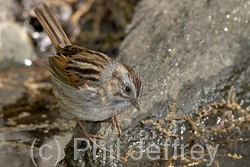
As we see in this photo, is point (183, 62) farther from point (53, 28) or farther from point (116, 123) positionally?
point (53, 28)

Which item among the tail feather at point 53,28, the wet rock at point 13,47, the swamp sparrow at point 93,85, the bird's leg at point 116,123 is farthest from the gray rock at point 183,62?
the wet rock at point 13,47

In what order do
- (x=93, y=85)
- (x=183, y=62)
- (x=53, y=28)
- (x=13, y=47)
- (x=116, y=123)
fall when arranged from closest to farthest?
1. (x=93, y=85)
2. (x=116, y=123)
3. (x=53, y=28)
4. (x=183, y=62)
5. (x=13, y=47)

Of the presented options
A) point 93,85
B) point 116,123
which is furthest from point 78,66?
point 116,123

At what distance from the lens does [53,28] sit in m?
5.71

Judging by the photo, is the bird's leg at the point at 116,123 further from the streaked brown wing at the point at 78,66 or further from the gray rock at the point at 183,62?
the streaked brown wing at the point at 78,66

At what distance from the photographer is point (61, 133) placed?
5.84 meters

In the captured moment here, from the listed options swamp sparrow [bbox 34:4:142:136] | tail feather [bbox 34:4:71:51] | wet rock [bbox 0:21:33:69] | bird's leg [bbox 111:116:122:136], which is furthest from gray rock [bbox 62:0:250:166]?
wet rock [bbox 0:21:33:69]

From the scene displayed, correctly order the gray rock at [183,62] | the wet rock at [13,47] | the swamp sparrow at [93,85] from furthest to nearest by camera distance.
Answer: the wet rock at [13,47]
the gray rock at [183,62]
the swamp sparrow at [93,85]

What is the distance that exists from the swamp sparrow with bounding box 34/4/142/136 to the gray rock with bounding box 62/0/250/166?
0.32 metres

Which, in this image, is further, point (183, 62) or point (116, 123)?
point (183, 62)

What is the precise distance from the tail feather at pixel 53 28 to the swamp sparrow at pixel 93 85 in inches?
12.7

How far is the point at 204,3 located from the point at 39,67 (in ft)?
9.09

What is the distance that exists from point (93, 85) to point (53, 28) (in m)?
1.04

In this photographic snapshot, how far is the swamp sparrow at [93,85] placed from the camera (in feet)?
16.0
